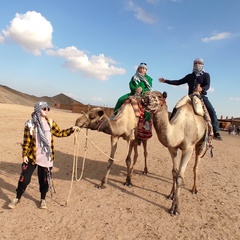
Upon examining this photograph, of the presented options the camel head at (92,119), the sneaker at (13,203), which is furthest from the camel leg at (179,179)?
the sneaker at (13,203)

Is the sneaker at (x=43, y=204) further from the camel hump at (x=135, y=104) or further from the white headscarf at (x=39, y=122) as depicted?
the camel hump at (x=135, y=104)

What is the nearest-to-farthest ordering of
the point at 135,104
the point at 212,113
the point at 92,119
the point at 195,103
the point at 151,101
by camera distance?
the point at 151,101 → the point at 92,119 → the point at 195,103 → the point at 212,113 → the point at 135,104

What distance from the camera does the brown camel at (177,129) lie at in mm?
5125

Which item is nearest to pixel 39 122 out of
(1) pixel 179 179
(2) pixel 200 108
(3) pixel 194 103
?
(1) pixel 179 179

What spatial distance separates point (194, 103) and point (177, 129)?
103cm

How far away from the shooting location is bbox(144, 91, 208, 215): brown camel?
5.12 meters

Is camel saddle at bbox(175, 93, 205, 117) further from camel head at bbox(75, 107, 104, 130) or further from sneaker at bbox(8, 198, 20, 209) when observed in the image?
sneaker at bbox(8, 198, 20, 209)

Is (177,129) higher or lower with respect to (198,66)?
lower

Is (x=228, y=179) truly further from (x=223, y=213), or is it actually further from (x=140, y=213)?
(x=140, y=213)

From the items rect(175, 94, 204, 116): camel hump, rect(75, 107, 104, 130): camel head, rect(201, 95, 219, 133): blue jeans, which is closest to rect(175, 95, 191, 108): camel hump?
rect(175, 94, 204, 116): camel hump

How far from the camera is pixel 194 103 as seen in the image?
6168mm

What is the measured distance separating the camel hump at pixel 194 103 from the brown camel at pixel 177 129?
7 centimetres

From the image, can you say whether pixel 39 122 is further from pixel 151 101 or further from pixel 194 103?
pixel 194 103

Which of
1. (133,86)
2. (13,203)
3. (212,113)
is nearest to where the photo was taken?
(13,203)
